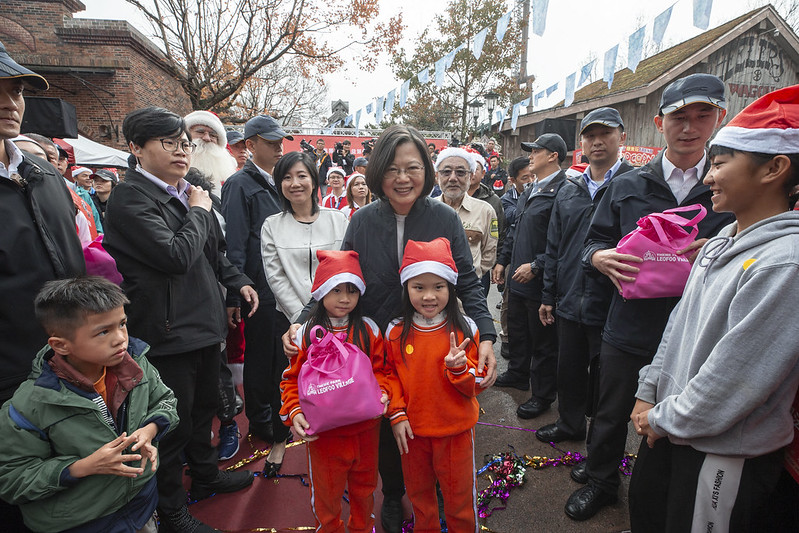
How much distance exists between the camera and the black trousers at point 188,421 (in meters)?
2.20

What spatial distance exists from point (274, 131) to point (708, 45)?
502 inches

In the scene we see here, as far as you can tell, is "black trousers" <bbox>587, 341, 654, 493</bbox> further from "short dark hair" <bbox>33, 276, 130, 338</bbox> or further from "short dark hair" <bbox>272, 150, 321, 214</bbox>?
"short dark hair" <bbox>33, 276, 130, 338</bbox>

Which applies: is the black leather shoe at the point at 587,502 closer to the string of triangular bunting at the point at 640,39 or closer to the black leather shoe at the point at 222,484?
the black leather shoe at the point at 222,484

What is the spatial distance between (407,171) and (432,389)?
3.57 feet

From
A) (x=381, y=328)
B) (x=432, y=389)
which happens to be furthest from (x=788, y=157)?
(x=381, y=328)

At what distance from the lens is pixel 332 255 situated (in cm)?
205

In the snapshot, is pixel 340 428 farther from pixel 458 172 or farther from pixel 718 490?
pixel 458 172

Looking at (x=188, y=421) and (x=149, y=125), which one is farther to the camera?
(x=188, y=421)

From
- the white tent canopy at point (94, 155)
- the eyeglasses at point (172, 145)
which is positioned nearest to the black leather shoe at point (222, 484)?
the eyeglasses at point (172, 145)

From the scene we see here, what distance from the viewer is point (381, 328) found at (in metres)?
2.21

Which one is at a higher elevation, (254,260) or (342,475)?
(254,260)

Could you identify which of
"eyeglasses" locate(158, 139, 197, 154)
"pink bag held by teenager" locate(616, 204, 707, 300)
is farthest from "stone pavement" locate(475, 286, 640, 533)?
"eyeglasses" locate(158, 139, 197, 154)

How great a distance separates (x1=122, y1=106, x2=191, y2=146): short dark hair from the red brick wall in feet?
40.4

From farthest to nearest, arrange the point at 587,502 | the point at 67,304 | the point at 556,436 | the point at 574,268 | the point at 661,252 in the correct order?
the point at 556,436
the point at 574,268
the point at 587,502
the point at 661,252
the point at 67,304
